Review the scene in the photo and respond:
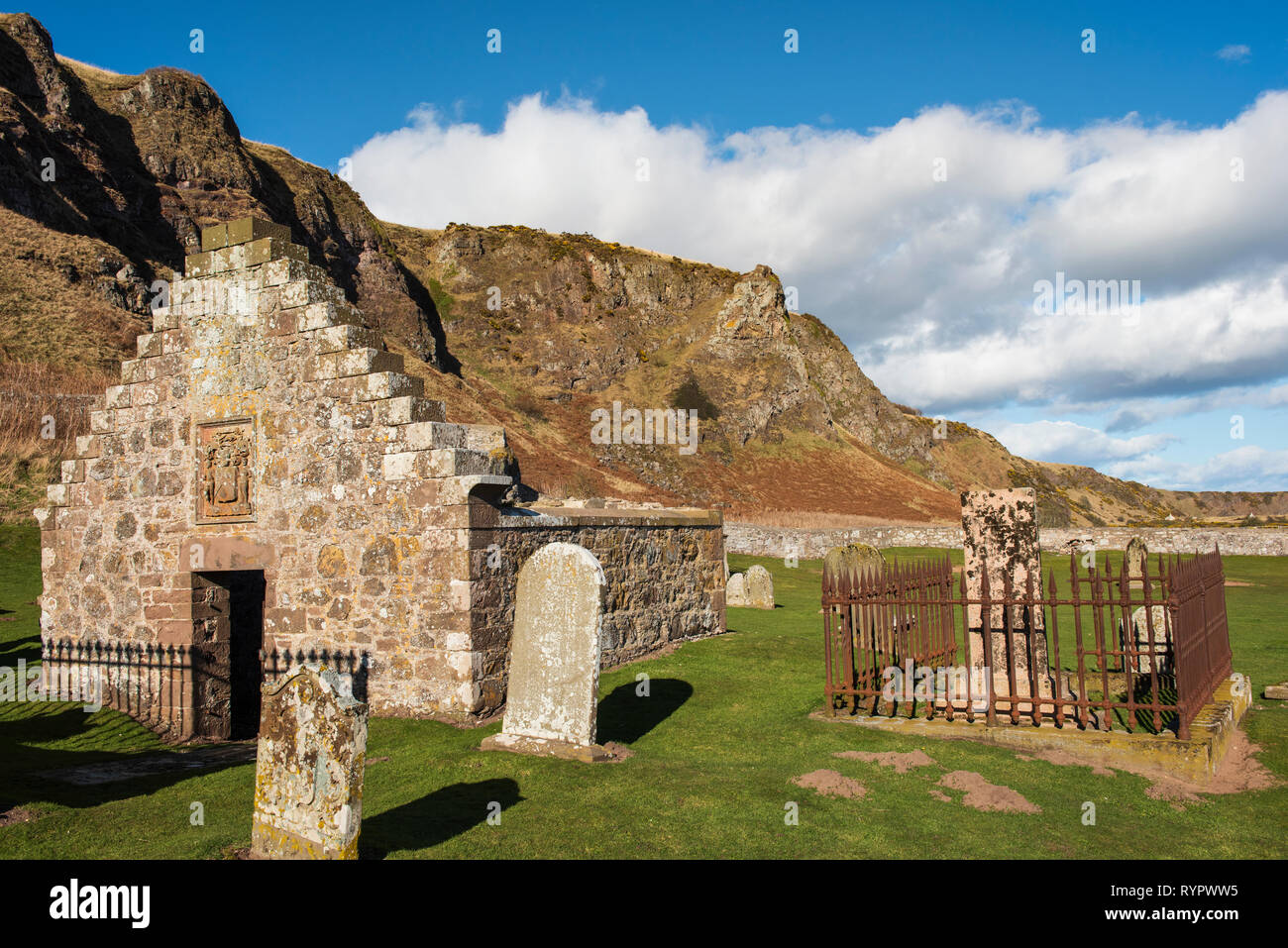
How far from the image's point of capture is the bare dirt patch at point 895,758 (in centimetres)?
719

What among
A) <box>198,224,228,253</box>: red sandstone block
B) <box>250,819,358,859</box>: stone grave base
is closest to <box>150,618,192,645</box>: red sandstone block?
<box>198,224,228,253</box>: red sandstone block

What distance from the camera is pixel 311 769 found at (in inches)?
188

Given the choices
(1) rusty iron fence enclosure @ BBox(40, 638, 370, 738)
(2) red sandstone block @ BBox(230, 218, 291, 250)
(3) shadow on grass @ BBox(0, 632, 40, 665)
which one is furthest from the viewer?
(3) shadow on grass @ BBox(0, 632, 40, 665)

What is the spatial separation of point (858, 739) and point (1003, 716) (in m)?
1.58

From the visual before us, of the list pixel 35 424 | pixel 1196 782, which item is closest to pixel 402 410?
pixel 1196 782

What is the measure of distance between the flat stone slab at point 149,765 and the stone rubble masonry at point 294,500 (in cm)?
129

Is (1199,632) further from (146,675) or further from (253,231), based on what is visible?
(146,675)

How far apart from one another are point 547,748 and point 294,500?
15.4 feet

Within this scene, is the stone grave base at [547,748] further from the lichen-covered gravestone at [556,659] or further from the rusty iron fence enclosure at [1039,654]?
the rusty iron fence enclosure at [1039,654]

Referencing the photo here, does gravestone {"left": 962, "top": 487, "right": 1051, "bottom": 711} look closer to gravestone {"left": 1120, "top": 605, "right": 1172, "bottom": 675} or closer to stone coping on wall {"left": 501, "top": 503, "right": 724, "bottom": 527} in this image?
gravestone {"left": 1120, "top": 605, "right": 1172, "bottom": 675}

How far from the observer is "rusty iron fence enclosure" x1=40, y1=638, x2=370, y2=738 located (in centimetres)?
1000

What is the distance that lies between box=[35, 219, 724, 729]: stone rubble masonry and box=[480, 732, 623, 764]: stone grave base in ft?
3.86

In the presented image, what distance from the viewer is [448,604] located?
8.93 m

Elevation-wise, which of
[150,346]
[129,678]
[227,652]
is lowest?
[129,678]
